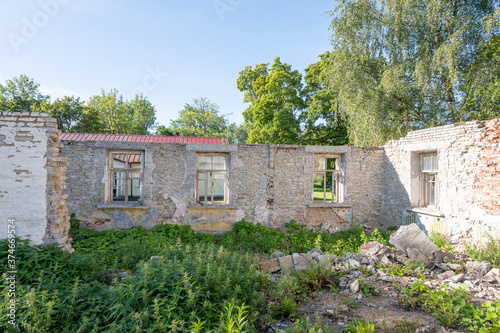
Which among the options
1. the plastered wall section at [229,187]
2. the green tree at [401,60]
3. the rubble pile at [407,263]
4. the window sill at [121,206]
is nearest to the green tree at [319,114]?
the green tree at [401,60]

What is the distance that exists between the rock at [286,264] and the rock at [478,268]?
11.1ft

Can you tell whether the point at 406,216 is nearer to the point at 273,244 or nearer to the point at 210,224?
the point at 273,244

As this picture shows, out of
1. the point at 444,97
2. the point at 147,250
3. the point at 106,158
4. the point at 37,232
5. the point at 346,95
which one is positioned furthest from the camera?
the point at 346,95

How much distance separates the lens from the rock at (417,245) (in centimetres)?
540

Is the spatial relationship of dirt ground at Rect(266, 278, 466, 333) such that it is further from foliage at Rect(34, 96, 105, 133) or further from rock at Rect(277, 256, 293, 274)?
foliage at Rect(34, 96, 105, 133)

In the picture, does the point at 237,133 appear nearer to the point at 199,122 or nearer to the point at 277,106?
the point at 199,122

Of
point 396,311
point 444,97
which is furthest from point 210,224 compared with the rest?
point 444,97

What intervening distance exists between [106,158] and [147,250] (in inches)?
135

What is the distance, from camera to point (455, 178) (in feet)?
21.9

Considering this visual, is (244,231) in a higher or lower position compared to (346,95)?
lower

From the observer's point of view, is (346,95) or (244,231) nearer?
(244,231)

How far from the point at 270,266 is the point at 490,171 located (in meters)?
5.56

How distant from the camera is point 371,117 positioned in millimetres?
11750

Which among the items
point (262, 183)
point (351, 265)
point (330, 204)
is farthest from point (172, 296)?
point (330, 204)
